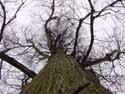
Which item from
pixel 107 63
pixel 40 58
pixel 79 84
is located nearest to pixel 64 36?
pixel 40 58

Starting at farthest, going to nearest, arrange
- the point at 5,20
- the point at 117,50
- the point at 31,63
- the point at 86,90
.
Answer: the point at 31,63 < the point at 117,50 < the point at 5,20 < the point at 86,90

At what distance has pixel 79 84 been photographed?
4.54 m

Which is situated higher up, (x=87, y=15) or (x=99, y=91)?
(x=87, y=15)

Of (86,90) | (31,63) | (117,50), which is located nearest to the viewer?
(86,90)

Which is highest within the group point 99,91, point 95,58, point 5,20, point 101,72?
point 5,20

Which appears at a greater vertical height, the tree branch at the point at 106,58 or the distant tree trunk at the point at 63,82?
the distant tree trunk at the point at 63,82

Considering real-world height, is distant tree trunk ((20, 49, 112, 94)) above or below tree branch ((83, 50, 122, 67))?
above

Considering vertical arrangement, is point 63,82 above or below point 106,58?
above

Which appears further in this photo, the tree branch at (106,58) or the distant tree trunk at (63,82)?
the tree branch at (106,58)

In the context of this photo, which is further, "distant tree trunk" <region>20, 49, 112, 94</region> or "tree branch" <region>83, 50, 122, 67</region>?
"tree branch" <region>83, 50, 122, 67</region>

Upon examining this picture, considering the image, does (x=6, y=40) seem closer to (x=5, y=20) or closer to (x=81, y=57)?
(x=5, y=20)

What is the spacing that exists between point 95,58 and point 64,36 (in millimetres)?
1564

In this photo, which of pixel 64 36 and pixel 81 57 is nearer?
pixel 81 57

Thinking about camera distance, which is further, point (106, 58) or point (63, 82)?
point (106, 58)
